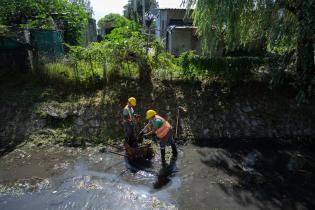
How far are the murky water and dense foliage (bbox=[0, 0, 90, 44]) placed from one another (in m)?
7.64

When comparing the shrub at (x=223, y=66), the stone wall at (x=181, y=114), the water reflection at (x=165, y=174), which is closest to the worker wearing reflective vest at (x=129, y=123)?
the stone wall at (x=181, y=114)

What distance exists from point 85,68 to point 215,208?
7732mm

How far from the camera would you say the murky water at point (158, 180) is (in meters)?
6.19

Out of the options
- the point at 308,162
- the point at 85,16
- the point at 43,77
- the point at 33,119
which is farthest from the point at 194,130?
the point at 85,16

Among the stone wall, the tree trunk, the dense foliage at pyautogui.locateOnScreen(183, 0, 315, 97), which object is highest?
the dense foliage at pyautogui.locateOnScreen(183, 0, 315, 97)

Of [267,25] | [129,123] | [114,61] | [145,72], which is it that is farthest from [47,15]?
[267,25]

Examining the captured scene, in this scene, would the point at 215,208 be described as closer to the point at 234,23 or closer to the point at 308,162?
Answer: the point at 308,162

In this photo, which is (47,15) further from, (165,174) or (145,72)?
(165,174)

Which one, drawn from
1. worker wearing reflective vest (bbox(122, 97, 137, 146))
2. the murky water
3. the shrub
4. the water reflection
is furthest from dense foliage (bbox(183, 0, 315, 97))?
the water reflection

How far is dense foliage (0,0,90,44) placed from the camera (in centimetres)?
1356

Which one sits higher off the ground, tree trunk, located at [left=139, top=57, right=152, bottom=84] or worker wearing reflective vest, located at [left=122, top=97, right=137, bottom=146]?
tree trunk, located at [left=139, top=57, right=152, bottom=84]

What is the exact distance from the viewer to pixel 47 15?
14391mm

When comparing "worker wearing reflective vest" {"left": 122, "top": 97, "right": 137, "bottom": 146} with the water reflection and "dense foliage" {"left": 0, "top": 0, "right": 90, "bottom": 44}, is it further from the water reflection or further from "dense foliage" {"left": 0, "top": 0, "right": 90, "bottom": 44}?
"dense foliage" {"left": 0, "top": 0, "right": 90, "bottom": 44}

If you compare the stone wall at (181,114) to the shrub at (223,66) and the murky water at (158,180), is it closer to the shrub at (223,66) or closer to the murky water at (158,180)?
the shrub at (223,66)
